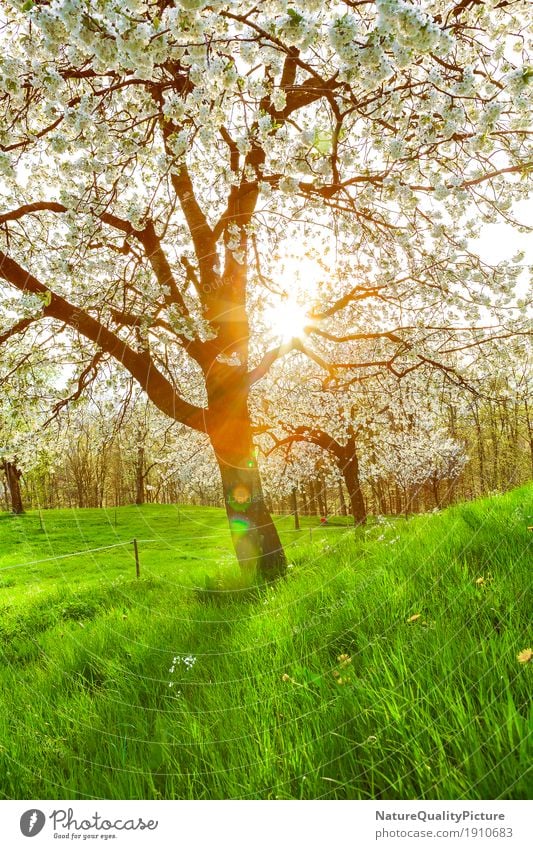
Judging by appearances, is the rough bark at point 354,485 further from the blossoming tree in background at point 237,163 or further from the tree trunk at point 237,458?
the tree trunk at point 237,458

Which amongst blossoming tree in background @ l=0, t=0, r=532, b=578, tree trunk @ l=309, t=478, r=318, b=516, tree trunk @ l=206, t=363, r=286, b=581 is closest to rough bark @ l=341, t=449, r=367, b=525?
tree trunk @ l=309, t=478, r=318, b=516

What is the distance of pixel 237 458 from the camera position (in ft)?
21.2

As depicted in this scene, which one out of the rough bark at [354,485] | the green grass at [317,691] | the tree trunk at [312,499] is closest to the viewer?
the green grass at [317,691]

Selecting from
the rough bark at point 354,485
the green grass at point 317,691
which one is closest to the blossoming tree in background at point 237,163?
the green grass at point 317,691

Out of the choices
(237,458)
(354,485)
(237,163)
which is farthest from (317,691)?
(354,485)

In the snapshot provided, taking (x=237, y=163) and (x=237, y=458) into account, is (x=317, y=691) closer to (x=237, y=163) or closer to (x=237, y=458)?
(x=237, y=458)

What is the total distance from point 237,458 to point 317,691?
14.7 ft

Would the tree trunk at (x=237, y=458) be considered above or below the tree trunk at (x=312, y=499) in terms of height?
above

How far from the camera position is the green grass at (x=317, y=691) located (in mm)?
1542

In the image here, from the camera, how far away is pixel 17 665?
4664 mm

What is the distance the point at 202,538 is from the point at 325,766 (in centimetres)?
1868

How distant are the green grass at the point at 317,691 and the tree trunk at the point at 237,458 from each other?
1687 millimetres
